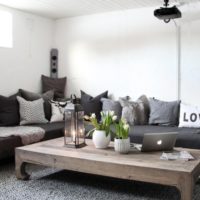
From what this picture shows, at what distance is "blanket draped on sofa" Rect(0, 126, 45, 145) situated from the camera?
4.06 m

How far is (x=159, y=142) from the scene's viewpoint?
3.15 metres

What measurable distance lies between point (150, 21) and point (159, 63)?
0.65 metres

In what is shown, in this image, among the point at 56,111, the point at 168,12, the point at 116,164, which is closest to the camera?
the point at 116,164

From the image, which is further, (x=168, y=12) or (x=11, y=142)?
(x=168, y=12)

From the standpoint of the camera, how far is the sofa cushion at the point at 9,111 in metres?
4.62

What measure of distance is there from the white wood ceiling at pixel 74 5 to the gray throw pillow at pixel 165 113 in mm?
1432

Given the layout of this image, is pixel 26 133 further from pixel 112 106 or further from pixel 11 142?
pixel 112 106

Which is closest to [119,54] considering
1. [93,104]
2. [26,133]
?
[93,104]

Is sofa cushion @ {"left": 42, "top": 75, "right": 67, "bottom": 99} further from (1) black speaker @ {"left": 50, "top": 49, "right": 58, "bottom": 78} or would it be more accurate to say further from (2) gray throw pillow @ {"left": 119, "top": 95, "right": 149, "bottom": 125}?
(2) gray throw pillow @ {"left": 119, "top": 95, "right": 149, "bottom": 125}

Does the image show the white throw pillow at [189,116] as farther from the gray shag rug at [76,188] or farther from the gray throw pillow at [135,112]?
the gray shag rug at [76,188]

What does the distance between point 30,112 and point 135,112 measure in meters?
1.52

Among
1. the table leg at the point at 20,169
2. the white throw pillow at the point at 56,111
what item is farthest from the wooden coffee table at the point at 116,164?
the white throw pillow at the point at 56,111

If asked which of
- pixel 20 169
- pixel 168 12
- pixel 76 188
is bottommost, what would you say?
pixel 76 188

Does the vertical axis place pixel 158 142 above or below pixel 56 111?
below
